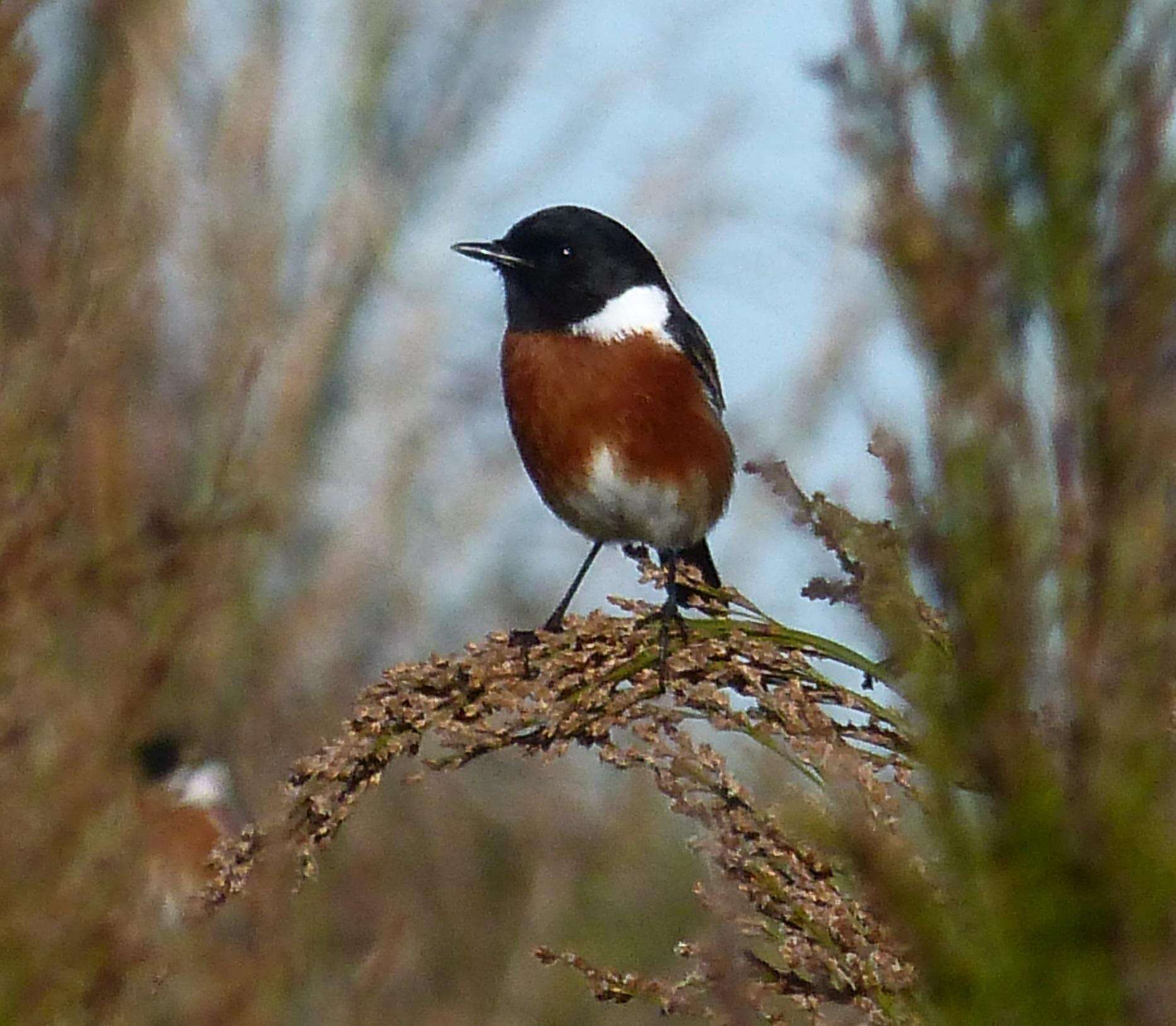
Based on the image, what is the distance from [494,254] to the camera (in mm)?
4777

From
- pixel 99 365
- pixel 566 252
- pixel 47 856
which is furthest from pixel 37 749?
pixel 566 252

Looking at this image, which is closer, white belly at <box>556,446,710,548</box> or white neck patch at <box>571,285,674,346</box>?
white belly at <box>556,446,710,548</box>

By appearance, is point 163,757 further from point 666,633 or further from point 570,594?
point 666,633

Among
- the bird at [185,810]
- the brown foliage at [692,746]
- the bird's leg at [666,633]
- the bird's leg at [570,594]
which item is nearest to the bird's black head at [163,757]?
the bird at [185,810]

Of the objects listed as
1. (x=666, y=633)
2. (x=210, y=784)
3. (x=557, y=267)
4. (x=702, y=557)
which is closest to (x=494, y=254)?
(x=557, y=267)

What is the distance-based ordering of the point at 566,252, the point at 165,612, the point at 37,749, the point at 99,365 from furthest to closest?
1. the point at 566,252
2. the point at 99,365
3. the point at 165,612
4. the point at 37,749

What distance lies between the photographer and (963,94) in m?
1.05

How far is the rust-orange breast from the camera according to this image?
4.52 metres

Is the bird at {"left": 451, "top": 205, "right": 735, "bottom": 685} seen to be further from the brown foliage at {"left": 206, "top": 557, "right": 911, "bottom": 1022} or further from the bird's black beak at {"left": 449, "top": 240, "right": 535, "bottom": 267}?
the brown foliage at {"left": 206, "top": 557, "right": 911, "bottom": 1022}

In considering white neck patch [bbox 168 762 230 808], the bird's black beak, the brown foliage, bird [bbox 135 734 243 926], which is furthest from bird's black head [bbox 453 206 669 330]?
white neck patch [bbox 168 762 230 808]

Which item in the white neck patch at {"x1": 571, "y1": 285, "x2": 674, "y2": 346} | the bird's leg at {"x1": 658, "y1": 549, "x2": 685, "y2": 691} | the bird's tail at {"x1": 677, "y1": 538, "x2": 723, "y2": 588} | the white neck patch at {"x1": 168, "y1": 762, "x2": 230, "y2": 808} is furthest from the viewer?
the white neck patch at {"x1": 168, "y1": 762, "x2": 230, "y2": 808}

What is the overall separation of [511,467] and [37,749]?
6081 mm

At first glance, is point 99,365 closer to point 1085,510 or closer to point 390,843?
point 1085,510

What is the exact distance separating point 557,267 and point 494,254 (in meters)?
0.15
